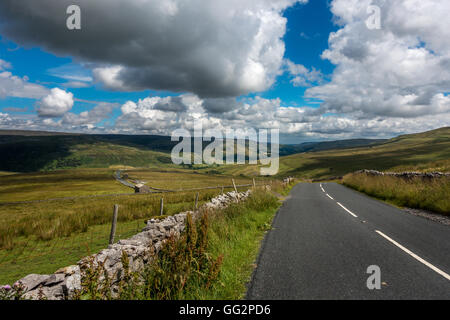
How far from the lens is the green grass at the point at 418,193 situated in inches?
458

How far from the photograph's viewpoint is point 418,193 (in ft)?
45.3

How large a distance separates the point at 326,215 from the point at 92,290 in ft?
34.6

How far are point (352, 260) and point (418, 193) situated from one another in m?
12.3

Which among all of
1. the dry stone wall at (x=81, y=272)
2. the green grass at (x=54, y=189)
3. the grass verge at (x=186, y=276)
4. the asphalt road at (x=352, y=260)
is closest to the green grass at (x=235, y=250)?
the grass verge at (x=186, y=276)

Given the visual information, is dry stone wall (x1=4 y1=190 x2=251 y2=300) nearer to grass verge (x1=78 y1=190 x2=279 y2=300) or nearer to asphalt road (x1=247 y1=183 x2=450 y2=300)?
grass verge (x1=78 y1=190 x2=279 y2=300)

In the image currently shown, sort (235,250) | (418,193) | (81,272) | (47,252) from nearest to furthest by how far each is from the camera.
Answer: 1. (81,272)
2. (235,250)
3. (47,252)
4. (418,193)

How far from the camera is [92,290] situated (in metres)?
3.55

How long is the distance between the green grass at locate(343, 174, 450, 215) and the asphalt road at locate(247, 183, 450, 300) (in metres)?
3.42

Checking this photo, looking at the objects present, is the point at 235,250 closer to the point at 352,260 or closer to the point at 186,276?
the point at 186,276

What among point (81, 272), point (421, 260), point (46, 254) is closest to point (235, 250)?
point (81, 272)

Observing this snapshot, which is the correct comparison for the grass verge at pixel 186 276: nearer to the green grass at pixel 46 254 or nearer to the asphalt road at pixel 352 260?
the asphalt road at pixel 352 260
